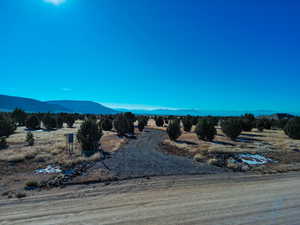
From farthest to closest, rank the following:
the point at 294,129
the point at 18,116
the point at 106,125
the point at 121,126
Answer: the point at 18,116 → the point at 106,125 → the point at 121,126 → the point at 294,129

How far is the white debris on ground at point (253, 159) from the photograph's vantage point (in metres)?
14.1

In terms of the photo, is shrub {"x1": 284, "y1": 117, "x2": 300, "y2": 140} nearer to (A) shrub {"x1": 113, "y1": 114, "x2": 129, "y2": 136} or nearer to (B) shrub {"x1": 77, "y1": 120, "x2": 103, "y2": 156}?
(A) shrub {"x1": 113, "y1": 114, "x2": 129, "y2": 136}

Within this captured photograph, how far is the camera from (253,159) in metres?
15.0

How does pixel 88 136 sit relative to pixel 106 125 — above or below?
below

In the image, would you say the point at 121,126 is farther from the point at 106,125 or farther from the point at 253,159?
the point at 253,159

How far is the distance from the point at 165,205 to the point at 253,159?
40.3ft

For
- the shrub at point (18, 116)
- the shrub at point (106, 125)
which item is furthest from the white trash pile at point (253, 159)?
the shrub at point (18, 116)

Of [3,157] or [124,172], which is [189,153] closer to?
[124,172]

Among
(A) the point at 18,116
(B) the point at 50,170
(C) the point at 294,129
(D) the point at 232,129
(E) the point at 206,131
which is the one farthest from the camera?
(A) the point at 18,116

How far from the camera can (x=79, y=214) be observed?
5.60 meters

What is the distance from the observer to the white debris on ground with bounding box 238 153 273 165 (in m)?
14.1

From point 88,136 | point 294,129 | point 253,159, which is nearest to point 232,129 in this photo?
point 253,159

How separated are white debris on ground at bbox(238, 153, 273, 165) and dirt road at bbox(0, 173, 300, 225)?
5091 millimetres

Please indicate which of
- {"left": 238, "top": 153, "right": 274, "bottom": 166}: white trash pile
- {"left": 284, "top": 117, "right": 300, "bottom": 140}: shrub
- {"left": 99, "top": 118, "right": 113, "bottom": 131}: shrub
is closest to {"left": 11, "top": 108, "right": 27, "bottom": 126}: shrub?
{"left": 99, "top": 118, "right": 113, "bottom": 131}: shrub
